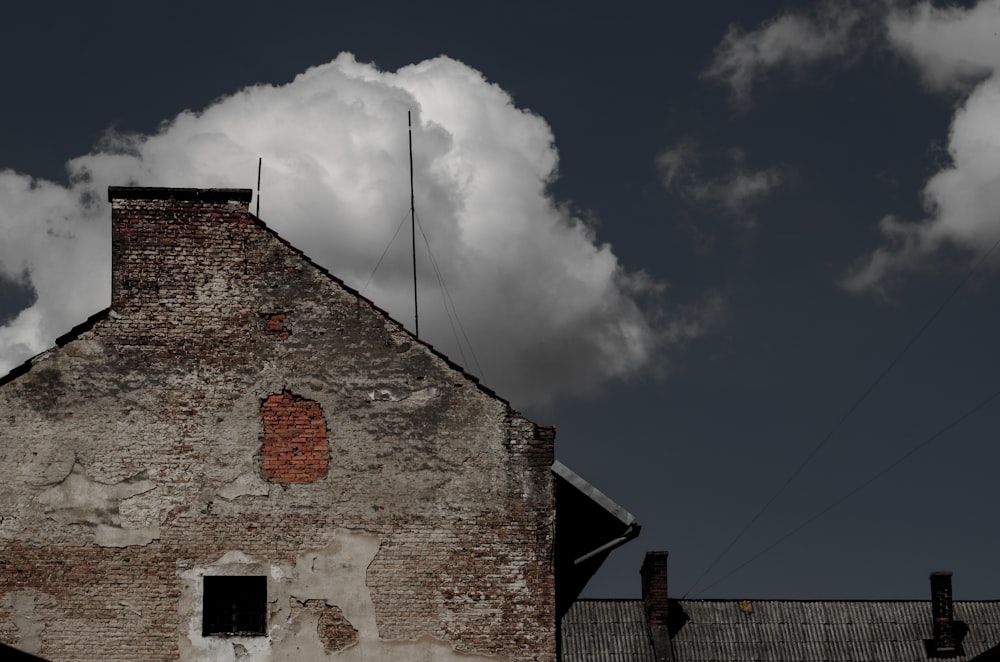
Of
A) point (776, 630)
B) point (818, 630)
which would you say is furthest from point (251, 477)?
point (818, 630)

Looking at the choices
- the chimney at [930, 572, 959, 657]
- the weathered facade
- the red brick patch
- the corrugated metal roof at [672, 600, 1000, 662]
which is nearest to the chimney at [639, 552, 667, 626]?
the corrugated metal roof at [672, 600, 1000, 662]

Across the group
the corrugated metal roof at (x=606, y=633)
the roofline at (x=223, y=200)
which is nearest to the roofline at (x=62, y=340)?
the roofline at (x=223, y=200)

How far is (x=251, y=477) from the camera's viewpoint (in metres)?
15.2

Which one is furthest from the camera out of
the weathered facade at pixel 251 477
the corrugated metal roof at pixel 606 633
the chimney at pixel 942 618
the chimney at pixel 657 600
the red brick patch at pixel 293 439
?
the chimney at pixel 942 618

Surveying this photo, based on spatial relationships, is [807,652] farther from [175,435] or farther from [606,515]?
[175,435]

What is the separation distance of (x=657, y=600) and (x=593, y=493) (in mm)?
19102

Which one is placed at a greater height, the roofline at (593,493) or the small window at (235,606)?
the roofline at (593,493)

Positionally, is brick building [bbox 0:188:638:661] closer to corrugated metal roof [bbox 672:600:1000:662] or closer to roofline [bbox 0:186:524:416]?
roofline [bbox 0:186:524:416]

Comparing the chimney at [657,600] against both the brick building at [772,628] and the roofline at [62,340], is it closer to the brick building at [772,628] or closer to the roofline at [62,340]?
the brick building at [772,628]

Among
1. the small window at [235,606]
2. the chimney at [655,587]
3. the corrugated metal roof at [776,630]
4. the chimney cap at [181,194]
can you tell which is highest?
the chimney cap at [181,194]

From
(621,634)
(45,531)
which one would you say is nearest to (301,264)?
(45,531)

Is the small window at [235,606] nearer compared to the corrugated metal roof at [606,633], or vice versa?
the small window at [235,606]

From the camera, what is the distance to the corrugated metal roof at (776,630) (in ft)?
108

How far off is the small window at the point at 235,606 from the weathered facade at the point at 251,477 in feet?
0.07
